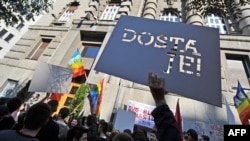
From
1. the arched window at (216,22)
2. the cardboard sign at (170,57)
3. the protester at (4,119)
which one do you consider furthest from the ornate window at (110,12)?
the protester at (4,119)

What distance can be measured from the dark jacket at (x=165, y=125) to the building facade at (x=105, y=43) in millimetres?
6229

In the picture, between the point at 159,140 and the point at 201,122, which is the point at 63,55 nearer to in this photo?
the point at 201,122

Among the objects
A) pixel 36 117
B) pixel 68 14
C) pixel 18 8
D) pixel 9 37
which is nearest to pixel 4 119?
pixel 36 117

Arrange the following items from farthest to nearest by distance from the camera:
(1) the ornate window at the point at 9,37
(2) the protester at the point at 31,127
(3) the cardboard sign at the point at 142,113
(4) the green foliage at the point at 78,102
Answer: (1) the ornate window at the point at 9,37
(4) the green foliage at the point at 78,102
(3) the cardboard sign at the point at 142,113
(2) the protester at the point at 31,127

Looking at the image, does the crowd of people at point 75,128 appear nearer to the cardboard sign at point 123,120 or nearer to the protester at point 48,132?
the protester at point 48,132

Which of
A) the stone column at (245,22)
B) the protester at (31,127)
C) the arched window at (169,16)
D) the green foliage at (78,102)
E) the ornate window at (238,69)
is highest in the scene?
the arched window at (169,16)

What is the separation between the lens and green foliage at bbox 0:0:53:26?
10.5m

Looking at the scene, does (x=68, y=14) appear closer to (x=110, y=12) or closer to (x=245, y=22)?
(x=110, y=12)

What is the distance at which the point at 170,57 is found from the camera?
115 inches

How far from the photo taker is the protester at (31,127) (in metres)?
2.01

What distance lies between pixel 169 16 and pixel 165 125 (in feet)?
49.4

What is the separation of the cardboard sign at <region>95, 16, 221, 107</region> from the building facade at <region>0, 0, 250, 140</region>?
428 centimetres

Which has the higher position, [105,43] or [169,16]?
[169,16]

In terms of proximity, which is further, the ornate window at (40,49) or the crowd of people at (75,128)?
the ornate window at (40,49)
